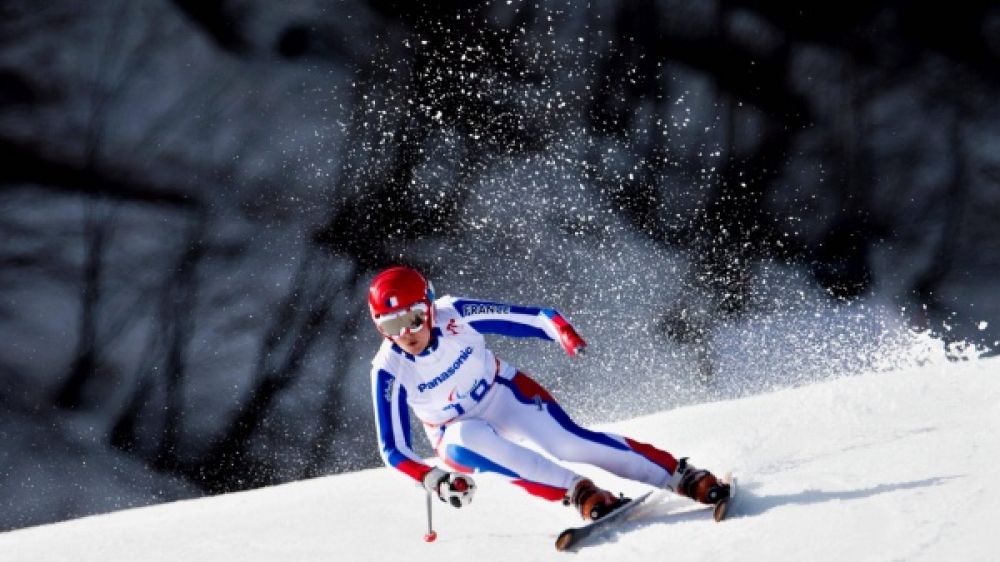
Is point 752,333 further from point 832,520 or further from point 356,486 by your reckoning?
point 832,520

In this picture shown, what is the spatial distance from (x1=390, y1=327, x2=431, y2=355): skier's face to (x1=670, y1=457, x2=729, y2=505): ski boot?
4.60 feet

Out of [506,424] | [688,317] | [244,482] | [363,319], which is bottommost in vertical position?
[244,482]

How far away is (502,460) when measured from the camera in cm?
524

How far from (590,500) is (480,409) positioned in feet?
2.68

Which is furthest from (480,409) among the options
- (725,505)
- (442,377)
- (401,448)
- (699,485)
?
(725,505)

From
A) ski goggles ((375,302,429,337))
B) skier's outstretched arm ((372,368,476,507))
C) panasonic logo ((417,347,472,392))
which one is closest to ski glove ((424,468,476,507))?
skier's outstretched arm ((372,368,476,507))

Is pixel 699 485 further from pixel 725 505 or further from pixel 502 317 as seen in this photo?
pixel 502 317

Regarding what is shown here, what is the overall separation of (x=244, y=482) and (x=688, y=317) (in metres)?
7.21

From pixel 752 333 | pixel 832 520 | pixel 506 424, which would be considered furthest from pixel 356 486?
pixel 752 333

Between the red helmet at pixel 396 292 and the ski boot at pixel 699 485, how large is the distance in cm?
149

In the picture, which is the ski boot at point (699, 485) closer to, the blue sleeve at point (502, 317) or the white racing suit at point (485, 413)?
the white racing suit at point (485, 413)

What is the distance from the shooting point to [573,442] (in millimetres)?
5422

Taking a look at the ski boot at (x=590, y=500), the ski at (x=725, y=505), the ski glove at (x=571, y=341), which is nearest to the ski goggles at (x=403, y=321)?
the ski glove at (x=571, y=341)

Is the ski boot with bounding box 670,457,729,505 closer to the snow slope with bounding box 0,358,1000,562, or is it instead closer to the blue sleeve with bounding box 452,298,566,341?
the snow slope with bounding box 0,358,1000,562
